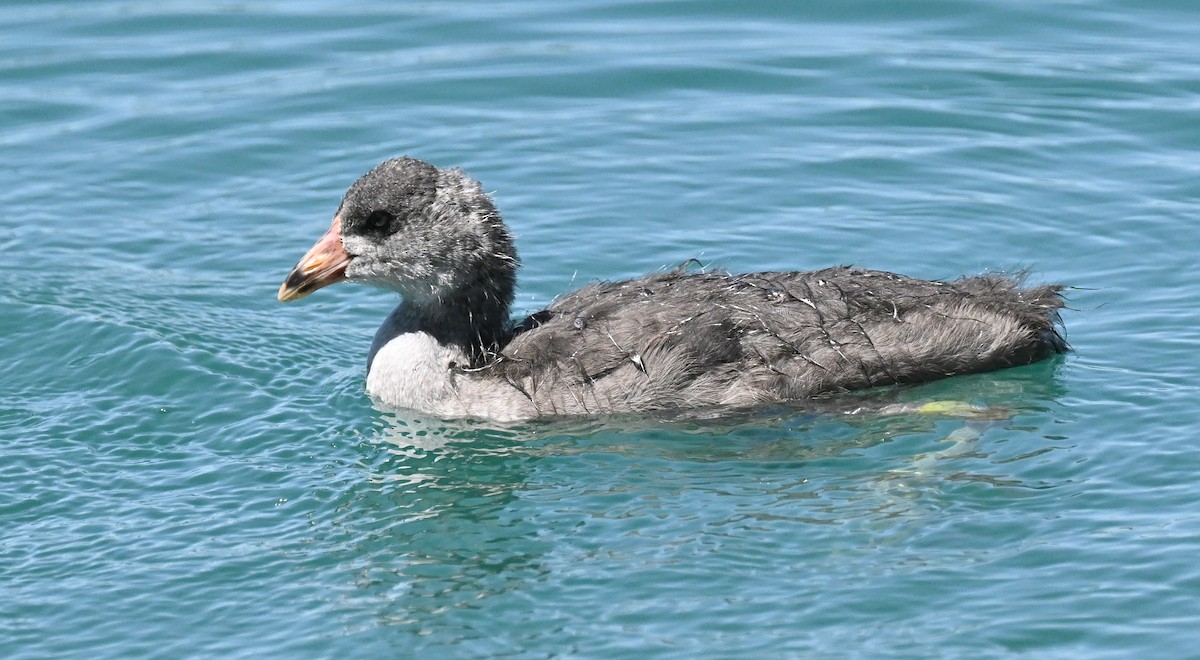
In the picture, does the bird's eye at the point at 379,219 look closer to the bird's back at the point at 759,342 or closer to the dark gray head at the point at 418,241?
the dark gray head at the point at 418,241

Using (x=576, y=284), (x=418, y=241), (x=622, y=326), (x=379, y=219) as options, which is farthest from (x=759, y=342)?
(x=576, y=284)

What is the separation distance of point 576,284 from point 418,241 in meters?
2.94

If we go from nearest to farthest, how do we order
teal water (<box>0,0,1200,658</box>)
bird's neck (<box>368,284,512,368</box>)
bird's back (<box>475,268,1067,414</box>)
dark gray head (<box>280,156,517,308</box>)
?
teal water (<box>0,0,1200,658</box>)
bird's back (<box>475,268,1067,414</box>)
dark gray head (<box>280,156,517,308</box>)
bird's neck (<box>368,284,512,368</box>)

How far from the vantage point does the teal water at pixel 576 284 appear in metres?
9.89

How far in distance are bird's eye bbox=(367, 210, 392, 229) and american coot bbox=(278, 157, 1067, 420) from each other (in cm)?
1

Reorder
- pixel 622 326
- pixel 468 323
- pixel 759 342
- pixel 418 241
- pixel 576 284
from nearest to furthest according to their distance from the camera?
pixel 759 342
pixel 622 326
pixel 418 241
pixel 468 323
pixel 576 284

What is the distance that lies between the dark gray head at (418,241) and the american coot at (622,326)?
1cm

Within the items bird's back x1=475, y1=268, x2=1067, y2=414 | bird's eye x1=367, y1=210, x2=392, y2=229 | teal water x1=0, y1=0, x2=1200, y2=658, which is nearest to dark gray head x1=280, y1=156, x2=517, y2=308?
bird's eye x1=367, y1=210, x2=392, y2=229

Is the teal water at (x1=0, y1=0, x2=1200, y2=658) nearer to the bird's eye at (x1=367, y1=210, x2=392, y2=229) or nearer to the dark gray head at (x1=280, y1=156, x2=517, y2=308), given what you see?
the dark gray head at (x1=280, y1=156, x2=517, y2=308)

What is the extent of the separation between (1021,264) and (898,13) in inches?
282

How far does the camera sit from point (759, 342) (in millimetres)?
12219

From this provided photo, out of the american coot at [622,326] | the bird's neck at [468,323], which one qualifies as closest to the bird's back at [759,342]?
the american coot at [622,326]

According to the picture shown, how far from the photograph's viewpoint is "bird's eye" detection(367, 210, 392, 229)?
12617mm

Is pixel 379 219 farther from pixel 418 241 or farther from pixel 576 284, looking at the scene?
pixel 576 284
